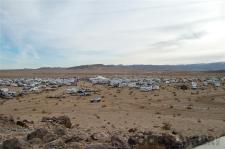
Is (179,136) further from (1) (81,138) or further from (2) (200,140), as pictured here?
(1) (81,138)

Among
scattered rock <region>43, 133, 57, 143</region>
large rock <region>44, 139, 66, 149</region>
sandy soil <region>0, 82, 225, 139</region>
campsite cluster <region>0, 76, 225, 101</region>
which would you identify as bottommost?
sandy soil <region>0, 82, 225, 139</region>

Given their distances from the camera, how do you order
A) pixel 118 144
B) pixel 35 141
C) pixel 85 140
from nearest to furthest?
pixel 118 144
pixel 35 141
pixel 85 140

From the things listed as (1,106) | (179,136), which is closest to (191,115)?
(179,136)

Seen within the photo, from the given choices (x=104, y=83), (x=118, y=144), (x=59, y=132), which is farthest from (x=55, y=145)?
(x=104, y=83)

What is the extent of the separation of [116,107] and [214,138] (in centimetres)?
1531

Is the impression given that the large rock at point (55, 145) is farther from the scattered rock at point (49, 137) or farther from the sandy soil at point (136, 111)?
the sandy soil at point (136, 111)

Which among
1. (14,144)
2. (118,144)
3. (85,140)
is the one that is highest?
(14,144)

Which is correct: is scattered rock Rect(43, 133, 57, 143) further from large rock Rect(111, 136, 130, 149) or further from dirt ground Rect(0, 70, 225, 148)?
dirt ground Rect(0, 70, 225, 148)

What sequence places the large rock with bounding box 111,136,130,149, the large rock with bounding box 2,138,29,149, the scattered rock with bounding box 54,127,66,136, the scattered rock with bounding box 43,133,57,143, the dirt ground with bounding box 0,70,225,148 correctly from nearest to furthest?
the large rock with bounding box 2,138,29,149 → the large rock with bounding box 111,136,130,149 → the scattered rock with bounding box 43,133,57,143 → the scattered rock with bounding box 54,127,66,136 → the dirt ground with bounding box 0,70,225,148

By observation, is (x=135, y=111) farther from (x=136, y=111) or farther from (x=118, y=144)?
(x=118, y=144)

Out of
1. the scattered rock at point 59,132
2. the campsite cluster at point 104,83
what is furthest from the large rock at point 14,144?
the campsite cluster at point 104,83

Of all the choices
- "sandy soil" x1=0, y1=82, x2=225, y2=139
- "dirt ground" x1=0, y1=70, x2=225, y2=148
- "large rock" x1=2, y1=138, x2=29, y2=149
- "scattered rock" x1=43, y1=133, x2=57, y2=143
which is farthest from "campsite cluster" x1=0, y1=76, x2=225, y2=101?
"large rock" x1=2, y1=138, x2=29, y2=149

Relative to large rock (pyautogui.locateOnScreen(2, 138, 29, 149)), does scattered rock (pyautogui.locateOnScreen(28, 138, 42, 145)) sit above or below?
below

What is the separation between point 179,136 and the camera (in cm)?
2400
